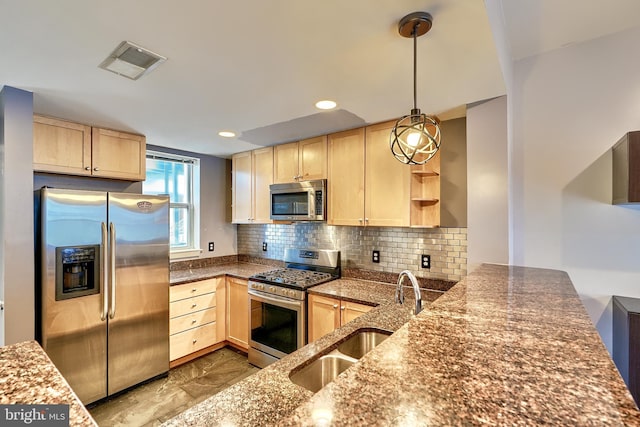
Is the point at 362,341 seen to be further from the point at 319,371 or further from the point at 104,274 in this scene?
the point at 104,274

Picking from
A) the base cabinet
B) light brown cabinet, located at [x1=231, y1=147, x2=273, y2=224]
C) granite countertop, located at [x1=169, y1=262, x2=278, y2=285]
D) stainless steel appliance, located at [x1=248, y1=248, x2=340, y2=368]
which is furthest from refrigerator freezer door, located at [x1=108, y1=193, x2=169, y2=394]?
the base cabinet

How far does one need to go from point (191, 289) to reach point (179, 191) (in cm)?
130

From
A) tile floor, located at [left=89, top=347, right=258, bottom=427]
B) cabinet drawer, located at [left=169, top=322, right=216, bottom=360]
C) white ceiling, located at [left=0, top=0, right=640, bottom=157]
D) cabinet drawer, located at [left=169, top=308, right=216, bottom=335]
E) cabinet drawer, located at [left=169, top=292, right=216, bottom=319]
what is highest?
white ceiling, located at [left=0, top=0, right=640, bottom=157]

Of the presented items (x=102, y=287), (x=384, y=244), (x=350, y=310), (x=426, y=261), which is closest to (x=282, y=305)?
(x=350, y=310)

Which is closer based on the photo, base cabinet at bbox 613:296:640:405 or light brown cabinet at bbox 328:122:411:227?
base cabinet at bbox 613:296:640:405

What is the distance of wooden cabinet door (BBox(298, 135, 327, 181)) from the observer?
296 centimetres

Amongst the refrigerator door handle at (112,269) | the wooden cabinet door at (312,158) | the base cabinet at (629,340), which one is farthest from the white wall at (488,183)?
the refrigerator door handle at (112,269)

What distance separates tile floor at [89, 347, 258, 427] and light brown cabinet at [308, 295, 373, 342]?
0.95m

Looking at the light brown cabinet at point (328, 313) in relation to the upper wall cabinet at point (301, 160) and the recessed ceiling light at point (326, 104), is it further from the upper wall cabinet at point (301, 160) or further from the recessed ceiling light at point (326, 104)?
the recessed ceiling light at point (326, 104)

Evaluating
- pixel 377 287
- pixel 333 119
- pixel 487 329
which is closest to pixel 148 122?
pixel 333 119

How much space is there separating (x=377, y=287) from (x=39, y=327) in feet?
8.86

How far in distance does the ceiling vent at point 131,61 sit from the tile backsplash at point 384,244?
2.18 m

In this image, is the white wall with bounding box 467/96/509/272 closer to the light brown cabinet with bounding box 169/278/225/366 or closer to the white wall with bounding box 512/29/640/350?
the white wall with bounding box 512/29/640/350

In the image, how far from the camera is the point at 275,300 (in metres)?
2.88
